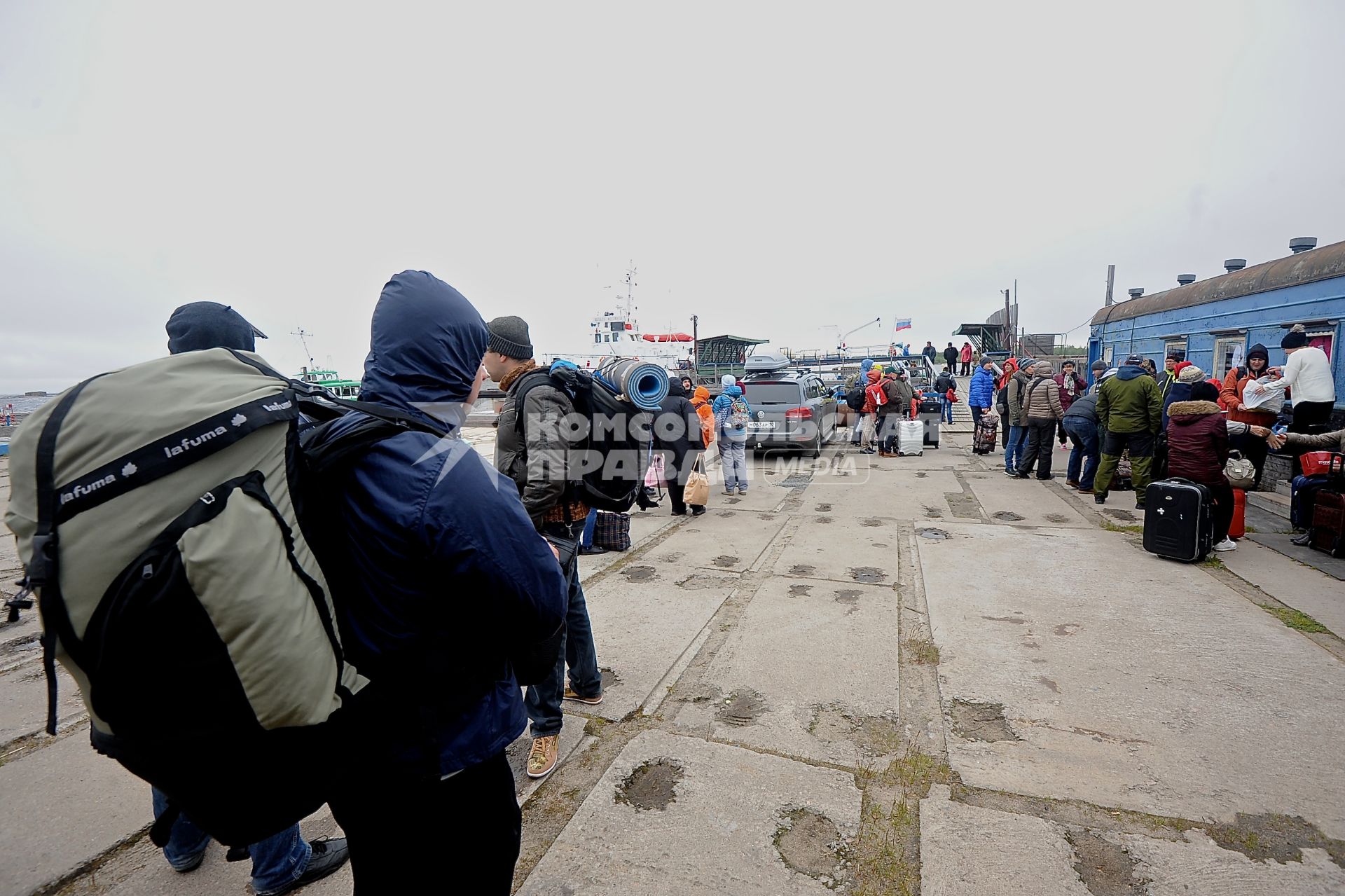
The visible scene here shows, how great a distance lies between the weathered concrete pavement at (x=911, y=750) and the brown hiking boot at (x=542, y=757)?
54 millimetres

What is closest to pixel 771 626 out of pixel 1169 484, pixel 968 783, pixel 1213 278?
pixel 968 783

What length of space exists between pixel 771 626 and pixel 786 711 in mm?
1002

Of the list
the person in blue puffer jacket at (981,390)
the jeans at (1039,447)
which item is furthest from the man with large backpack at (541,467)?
the person in blue puffer jacket at (981,390)

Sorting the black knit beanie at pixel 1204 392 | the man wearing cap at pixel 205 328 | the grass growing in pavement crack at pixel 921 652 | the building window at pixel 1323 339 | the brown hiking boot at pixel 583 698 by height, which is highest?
the building window at pixel 1323 339

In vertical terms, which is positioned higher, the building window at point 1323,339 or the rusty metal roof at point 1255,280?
the rusty metal roof at point 1255,280

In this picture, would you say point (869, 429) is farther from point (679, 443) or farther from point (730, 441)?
point (679, 443)

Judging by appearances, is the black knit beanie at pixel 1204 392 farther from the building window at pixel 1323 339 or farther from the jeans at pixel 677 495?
the jeans at pixel 677 495

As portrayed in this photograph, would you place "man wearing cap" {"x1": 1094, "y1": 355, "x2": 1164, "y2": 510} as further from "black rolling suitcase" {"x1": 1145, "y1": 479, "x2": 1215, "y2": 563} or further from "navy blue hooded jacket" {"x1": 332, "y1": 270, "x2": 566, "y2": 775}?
"navy blue hooded jacket" {"x1": 332, "y1": 270, "x2": 566, "y2": 775}

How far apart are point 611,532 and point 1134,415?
628 cm

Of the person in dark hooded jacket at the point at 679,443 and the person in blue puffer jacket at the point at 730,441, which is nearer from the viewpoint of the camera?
the person in dark hooded jacket at the point at 679,443

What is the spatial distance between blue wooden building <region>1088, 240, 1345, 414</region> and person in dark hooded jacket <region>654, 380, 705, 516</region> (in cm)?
834

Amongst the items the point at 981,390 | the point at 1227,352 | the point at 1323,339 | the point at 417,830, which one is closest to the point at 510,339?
the point at 417,830

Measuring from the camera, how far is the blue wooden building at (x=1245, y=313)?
824 centimetres

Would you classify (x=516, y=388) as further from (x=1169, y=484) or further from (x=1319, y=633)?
(x=1169, y=484)
